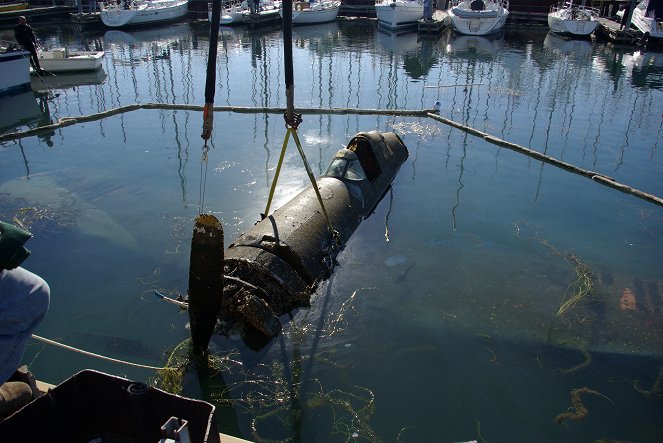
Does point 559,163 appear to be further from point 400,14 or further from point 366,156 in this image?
point 400,14

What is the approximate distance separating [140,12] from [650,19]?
4239 centimetres

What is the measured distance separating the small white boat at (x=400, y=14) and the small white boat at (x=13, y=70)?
32.6 metres

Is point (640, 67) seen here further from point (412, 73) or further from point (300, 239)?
point (300, 239)

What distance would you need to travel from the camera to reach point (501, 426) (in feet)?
23.3

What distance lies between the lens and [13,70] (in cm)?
2311

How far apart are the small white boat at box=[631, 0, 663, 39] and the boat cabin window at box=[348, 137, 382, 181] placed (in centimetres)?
3787

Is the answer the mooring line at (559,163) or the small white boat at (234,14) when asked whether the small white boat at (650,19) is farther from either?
the small white boat at (234,14)

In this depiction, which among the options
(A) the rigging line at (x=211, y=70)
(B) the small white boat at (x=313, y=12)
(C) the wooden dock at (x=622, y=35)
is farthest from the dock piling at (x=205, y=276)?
(B) the small white boat at (x=313, y=12)

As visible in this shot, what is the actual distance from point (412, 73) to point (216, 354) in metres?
24.0

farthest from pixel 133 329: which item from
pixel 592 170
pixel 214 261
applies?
pixel 592 170

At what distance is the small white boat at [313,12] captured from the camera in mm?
Result: 50531

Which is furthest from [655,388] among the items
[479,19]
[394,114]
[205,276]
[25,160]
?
[479,19]

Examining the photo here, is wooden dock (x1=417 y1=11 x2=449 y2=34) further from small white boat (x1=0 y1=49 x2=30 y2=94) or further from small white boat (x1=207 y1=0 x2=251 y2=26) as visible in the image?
small white boat (x1=0 y1=49 x2=30 y2=94)

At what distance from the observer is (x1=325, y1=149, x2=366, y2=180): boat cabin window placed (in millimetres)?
12039
